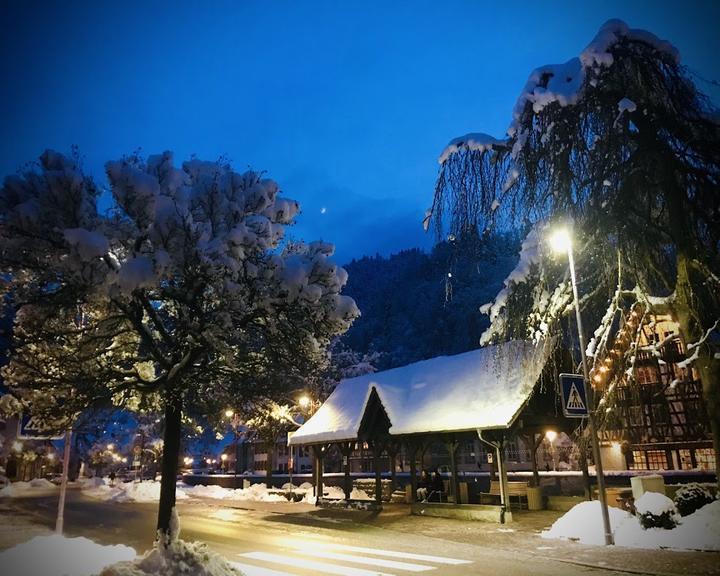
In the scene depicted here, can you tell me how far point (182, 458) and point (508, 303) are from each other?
64.3m

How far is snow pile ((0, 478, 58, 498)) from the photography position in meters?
39.5

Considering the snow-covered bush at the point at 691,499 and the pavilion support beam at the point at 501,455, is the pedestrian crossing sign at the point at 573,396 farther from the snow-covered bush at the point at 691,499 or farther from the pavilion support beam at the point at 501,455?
the pavilion support beam at the point at 501,455

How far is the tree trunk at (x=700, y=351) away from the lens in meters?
11.0

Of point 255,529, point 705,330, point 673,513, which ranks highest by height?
point 705,330

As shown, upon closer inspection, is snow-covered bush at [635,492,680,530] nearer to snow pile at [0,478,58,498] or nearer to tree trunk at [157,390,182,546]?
tree trunk at [157,390,182,546]

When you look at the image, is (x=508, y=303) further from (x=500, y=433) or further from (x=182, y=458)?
(x=182, y=458)

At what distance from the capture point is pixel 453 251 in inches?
453

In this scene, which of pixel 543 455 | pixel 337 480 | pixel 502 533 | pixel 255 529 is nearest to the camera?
pixel 502 533

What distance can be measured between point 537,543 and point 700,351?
600 cm

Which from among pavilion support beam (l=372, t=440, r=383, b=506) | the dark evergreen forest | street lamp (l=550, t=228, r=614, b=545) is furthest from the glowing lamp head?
the dark evergreen forest

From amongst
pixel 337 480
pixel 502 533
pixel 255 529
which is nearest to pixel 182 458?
pixel 337 480

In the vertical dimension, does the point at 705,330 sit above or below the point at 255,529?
above

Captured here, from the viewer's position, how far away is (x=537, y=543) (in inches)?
517

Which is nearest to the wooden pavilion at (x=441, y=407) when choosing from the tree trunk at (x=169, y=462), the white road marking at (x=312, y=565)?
the white road marking at (x=312, y=565)
